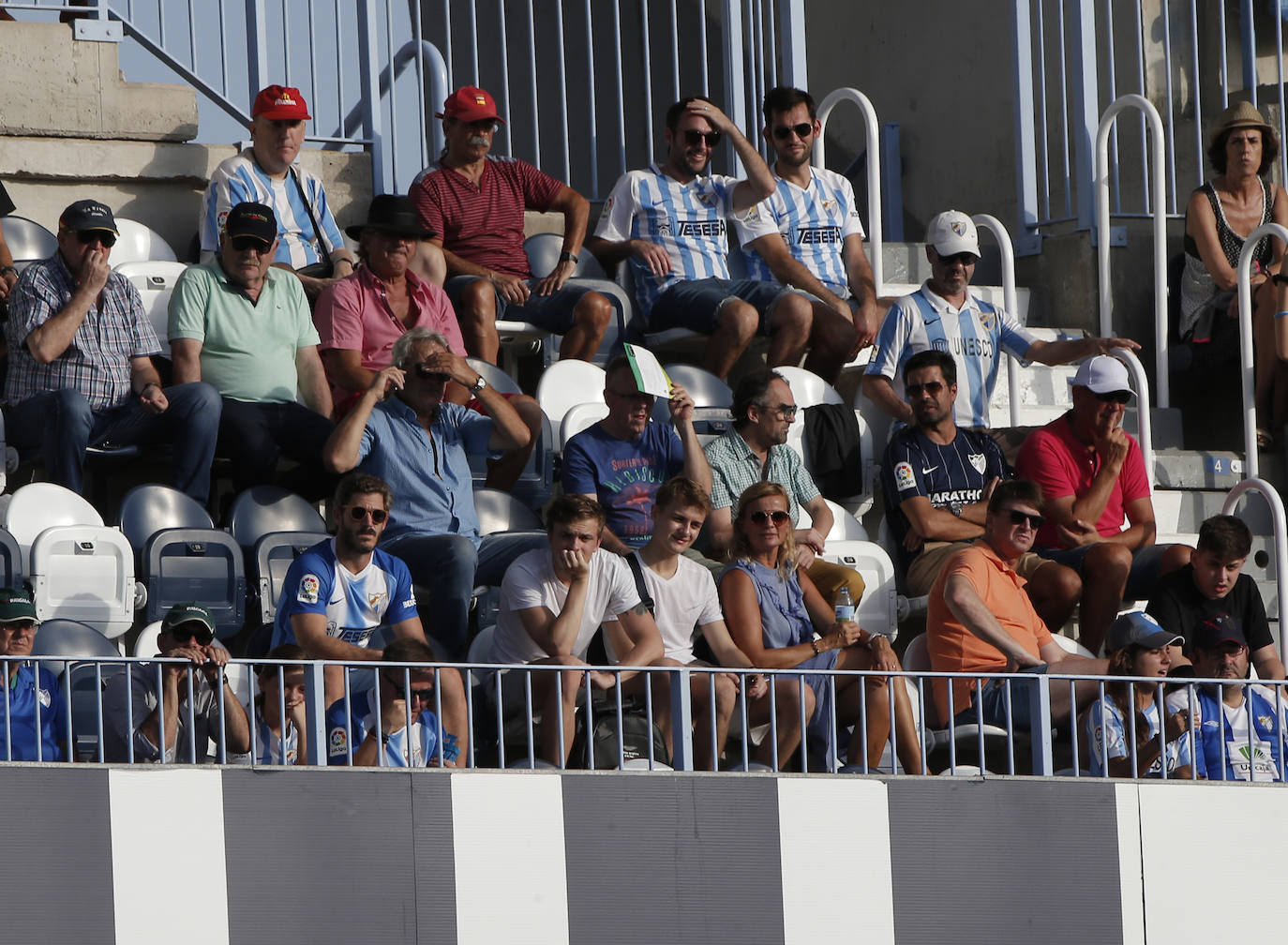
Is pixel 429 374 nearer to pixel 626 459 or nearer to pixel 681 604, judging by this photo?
pixel 626 459

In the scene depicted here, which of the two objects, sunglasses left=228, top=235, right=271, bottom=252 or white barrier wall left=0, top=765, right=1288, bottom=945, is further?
sunglasses left=228, top=235, right=271, bottom=252

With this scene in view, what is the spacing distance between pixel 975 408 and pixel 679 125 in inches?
66.4

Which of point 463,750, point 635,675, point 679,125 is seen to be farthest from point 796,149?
point 463,750

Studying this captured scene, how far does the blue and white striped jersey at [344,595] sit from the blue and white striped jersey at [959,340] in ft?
8.05

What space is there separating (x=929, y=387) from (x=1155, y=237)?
72.8 inches

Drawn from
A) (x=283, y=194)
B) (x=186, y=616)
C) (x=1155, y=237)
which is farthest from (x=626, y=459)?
(x=1155, y=237)

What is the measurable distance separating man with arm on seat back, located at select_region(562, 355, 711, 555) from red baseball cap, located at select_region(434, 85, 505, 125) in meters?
1.75

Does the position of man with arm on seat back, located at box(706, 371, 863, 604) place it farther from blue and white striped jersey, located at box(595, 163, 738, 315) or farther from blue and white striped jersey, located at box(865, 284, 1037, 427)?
blue and white striped jersey, located at box(595, 163, 738, 315)

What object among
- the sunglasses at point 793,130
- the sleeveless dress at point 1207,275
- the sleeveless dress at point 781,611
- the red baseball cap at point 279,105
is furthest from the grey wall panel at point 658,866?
the sleeveless dress at point 1207,275

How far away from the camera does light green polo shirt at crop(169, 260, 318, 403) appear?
7.34m

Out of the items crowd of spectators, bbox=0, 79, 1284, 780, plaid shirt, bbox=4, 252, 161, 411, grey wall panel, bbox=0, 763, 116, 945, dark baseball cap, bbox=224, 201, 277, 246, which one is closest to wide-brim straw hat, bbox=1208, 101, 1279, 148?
crowd of spectators, bbox=0, 79, 1284, 780

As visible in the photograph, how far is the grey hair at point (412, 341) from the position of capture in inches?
279

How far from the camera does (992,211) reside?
11.5 metres

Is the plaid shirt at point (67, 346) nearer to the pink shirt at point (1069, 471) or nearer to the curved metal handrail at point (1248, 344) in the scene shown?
the pink shirt at point (1069, 471)
